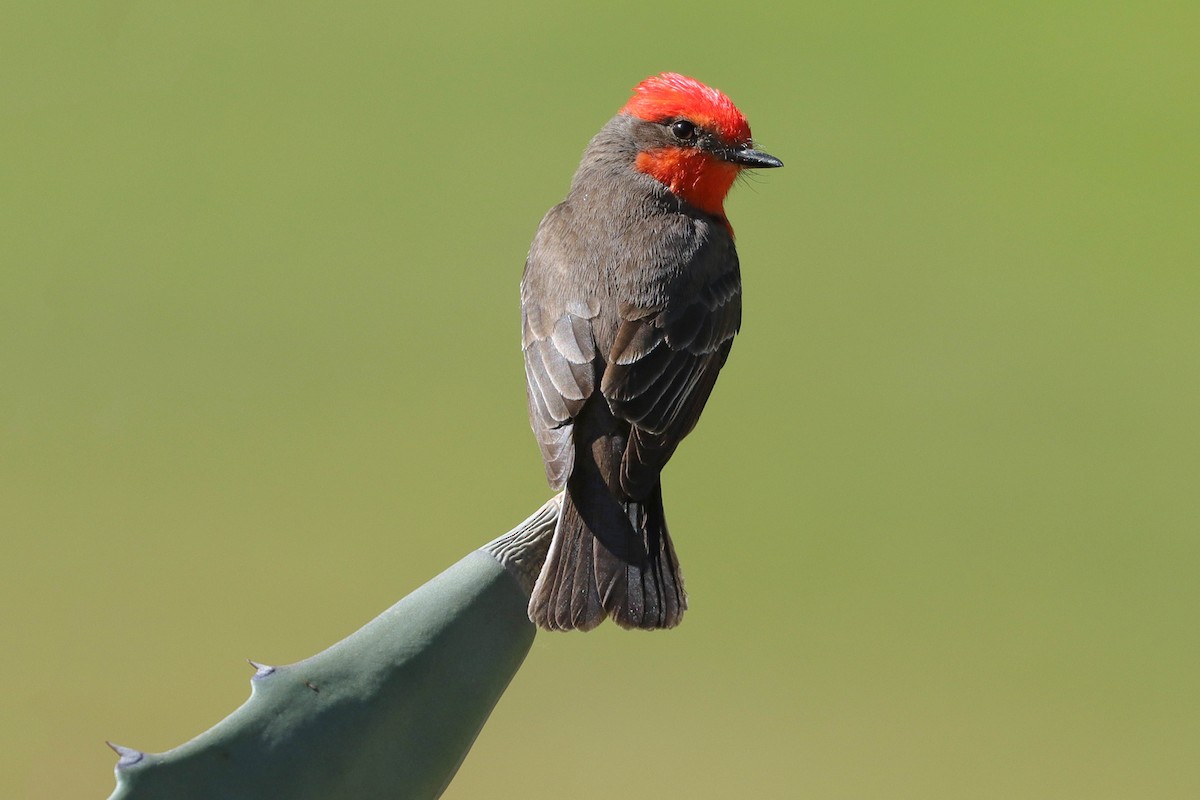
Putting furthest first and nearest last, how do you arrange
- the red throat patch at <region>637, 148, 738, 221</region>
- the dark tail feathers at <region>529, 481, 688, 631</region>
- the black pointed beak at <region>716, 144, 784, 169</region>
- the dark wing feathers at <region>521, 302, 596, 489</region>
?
the red throat patch at <region>637, 148, 738, 221</region>, the black pointed beak at <region>716, 144, 784, 169</region>, the dark wing feathers at <region>521, 302, 596, 489</region>, the dark tail feathers at <region>529, 481, 688, 631</region>

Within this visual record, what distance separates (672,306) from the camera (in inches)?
130

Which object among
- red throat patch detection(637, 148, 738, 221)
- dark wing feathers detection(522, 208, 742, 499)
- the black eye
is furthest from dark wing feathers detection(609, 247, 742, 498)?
the black eye

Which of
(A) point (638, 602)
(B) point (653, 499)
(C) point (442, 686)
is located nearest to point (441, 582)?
(C) point (442, 686)

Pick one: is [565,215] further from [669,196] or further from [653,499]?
[653,499]

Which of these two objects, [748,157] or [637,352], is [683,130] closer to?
[748,157]

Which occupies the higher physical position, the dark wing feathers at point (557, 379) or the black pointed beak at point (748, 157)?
the black pointed beak at point (748, 157)

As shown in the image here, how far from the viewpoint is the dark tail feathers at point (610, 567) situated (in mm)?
2609

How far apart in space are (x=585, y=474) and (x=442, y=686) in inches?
55.1

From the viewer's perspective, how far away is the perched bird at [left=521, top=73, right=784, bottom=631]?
9.23 ft

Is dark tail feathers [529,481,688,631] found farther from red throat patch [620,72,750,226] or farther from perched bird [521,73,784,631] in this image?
red throat patch [620,72,750,226]

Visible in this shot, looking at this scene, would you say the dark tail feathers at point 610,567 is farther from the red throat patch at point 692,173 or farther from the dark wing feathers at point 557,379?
the red throat patch at point 692,173

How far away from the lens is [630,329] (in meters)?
3.19

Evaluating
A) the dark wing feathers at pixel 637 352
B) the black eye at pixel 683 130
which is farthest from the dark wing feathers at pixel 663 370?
the black eye at pixel 683 130

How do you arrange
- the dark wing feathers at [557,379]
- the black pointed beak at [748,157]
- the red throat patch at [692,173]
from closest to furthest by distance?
the dark wing feathers at [557,379] → the black pointed beak at [748,157] → the red throat patch at [692,173]
